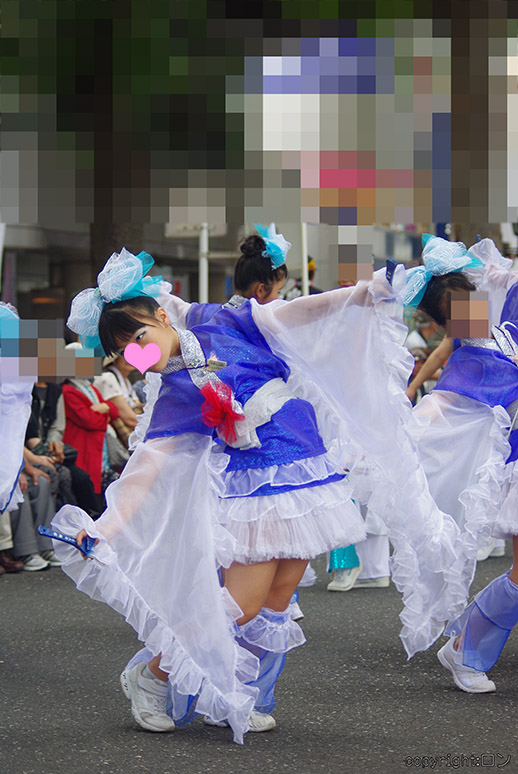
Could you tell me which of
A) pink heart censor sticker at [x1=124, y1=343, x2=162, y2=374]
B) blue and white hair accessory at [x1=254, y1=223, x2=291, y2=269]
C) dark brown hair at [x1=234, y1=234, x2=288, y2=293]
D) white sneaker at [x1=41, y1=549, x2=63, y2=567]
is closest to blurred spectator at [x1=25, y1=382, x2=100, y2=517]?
white sneaker at [x1=41, y1=549, x2=63, y2=567]

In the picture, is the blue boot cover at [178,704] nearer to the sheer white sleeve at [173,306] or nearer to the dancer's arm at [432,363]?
the sheer white sleeve at [173,306]

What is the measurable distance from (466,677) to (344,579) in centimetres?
236

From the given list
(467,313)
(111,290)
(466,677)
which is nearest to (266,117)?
(467,313)

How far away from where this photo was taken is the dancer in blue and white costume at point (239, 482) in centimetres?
320

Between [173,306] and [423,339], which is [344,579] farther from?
[423,339]

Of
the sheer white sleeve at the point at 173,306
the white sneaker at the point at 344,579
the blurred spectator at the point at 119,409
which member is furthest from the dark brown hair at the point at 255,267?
the blurred spectator at the point at 119,409

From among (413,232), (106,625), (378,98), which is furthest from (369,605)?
(413,232)

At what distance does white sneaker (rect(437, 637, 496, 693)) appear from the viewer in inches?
A: 153

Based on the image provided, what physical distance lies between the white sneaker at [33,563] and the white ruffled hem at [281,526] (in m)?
4.29

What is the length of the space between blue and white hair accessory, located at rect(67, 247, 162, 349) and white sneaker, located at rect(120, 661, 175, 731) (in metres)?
1.18

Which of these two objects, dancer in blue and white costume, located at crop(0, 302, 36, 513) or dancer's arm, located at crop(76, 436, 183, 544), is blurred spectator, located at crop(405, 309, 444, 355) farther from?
dancer's arm, located at crop(76, 436, 183, 544)

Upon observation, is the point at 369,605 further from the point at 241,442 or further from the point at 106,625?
→ the point at 241,442

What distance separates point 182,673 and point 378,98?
11.4ft

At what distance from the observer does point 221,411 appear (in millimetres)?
3230
